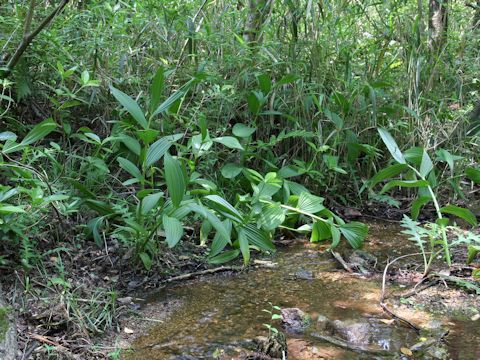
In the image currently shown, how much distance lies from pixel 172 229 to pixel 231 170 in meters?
0.81

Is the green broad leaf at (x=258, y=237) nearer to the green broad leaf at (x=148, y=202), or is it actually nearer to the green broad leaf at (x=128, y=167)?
the green broad leaf at (x=148, y=202)

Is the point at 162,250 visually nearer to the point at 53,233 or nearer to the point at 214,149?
the point at 53,233

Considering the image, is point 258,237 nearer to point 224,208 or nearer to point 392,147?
point 224,208

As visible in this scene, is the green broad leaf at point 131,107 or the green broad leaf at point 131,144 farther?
the green broad leaf at point 131,144

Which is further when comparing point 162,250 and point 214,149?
point 214,149

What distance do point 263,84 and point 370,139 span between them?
0.78 metres

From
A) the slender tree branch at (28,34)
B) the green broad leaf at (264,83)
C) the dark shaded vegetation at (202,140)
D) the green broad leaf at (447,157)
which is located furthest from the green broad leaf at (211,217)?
the green broad leaf at (447,157)

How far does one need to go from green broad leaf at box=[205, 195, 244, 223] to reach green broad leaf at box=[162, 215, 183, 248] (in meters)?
0.15

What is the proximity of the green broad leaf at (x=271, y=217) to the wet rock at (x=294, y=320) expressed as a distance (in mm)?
357

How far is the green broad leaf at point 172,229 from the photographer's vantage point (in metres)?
1.64

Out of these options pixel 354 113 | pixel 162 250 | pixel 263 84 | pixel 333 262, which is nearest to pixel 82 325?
pixel 162 250

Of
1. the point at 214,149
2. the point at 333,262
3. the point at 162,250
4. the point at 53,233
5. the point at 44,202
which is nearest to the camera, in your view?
the point at 44,202

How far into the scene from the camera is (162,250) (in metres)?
2.09

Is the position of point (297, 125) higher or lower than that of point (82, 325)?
higher
